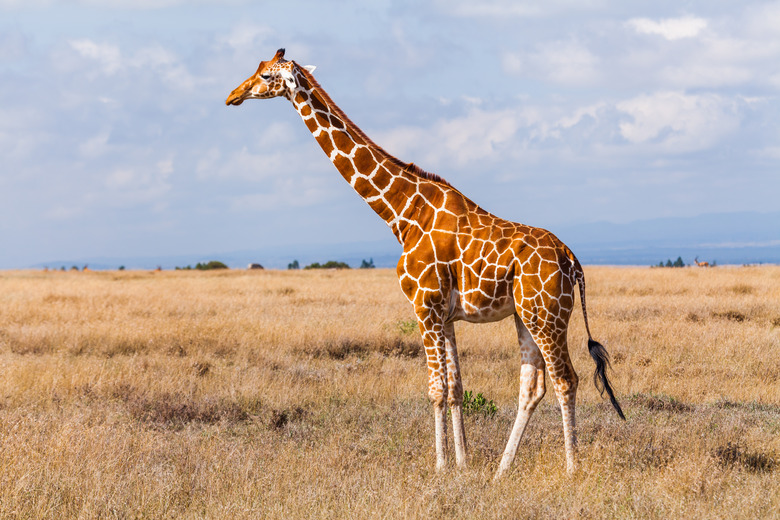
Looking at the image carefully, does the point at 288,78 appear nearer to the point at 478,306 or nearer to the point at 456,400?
the point at 478,306

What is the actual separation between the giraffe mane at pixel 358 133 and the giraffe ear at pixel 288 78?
131 mm

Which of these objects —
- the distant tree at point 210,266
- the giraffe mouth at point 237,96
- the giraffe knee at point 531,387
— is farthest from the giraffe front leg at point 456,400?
the distant tree at point 210,266

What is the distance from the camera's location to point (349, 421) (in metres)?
8.70

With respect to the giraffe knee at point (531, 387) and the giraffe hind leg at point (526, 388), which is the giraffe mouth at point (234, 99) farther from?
the giraffe knee at point (531, 387)

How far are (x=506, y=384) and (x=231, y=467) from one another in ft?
17.3

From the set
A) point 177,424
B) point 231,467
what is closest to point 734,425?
point 231,467

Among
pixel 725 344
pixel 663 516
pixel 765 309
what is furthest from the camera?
pixel 765 309

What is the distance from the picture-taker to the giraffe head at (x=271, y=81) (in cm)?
688

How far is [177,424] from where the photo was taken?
8688mm

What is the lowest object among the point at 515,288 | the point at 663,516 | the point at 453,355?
the point at 663,516

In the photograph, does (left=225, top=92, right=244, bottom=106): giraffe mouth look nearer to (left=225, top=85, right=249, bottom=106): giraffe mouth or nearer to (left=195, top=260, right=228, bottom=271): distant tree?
(left=225, top=85, right=249, bottom=106): giraffe mouth

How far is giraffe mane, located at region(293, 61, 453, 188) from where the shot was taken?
699 cm

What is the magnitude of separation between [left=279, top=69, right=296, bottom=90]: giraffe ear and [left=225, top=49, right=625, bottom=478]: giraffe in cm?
1

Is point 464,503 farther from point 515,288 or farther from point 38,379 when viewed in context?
point 38,379
